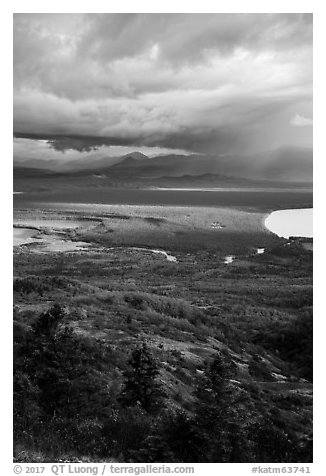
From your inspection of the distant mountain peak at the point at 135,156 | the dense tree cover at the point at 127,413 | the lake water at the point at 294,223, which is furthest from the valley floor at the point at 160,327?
the distant mountain peak at the point at 135,156

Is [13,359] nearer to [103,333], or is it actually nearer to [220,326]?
[103,333]

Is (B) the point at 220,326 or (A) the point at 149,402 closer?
(A) the point at 149,402

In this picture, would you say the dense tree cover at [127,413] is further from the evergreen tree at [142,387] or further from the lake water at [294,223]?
the lake water at [294,223]

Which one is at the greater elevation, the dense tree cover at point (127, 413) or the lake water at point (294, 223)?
the lake water at point (294, 223)

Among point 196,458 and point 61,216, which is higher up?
point 61,216

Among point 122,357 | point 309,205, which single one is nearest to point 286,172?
point 309,205

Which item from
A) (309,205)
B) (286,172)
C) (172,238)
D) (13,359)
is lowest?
(13,359)

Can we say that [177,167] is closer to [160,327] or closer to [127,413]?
[160,327]
